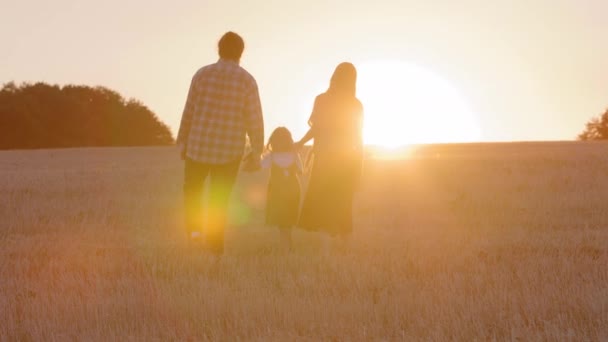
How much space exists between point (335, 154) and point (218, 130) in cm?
191

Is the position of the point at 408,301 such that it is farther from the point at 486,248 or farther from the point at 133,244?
the point at 133,244

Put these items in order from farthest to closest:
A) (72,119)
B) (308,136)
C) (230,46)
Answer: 1. (72,119)
2. (308,136)
3. (230,46)

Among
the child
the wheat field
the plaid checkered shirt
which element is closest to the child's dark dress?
the child

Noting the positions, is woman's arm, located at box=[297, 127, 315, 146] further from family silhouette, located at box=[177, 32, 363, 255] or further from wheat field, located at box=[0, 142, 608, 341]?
wheat field, located at box=[0, 142, 608, 341]

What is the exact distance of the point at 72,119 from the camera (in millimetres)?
63688

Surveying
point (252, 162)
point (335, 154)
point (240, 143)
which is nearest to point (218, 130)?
point (240, 143)

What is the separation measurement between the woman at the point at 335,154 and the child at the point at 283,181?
15 cm

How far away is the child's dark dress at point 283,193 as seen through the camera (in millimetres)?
10445

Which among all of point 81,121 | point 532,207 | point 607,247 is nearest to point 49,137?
point 81,121

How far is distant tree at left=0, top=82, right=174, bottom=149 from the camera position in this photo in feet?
202

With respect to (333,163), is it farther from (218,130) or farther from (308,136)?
(218,130)

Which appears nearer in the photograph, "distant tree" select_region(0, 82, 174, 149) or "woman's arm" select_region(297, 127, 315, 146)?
"woman's arm" select_region(297, 127, 315, 146)

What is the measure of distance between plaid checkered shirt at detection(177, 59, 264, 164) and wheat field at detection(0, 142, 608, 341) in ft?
3.42

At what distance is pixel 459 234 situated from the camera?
1096 centimetres
